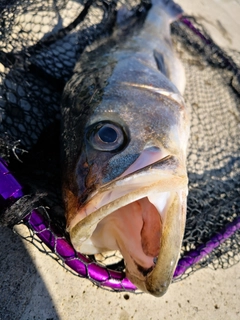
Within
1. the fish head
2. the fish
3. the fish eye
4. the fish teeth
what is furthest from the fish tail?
the fish teeth

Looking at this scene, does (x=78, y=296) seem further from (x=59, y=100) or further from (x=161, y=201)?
(x=59, y=100)

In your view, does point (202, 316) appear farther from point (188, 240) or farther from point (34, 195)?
point (34, 195)

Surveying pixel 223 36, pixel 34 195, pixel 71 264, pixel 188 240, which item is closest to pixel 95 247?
pixel 71 264

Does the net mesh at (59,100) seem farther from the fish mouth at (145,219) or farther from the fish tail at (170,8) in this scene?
the fish mouth at (145,219)

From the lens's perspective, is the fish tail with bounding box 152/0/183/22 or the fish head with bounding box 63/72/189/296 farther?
the fish tail with bounding box 152/0/183/22

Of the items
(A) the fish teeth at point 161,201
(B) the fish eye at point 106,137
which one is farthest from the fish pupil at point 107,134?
(A) the fish teeth at point 161,201

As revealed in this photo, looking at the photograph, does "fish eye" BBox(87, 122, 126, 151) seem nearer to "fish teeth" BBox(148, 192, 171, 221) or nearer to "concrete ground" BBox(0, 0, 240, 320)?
"fish teeth" BBox(148, 192, 171, 221)

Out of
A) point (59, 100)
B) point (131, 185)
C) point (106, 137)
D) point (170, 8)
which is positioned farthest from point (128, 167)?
point (170, 8)
